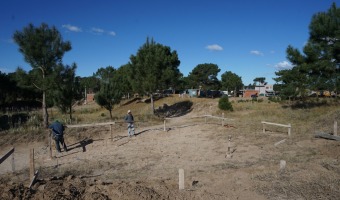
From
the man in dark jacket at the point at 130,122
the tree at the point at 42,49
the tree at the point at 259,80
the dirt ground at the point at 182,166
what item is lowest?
the dirt ground at the point at 182,166

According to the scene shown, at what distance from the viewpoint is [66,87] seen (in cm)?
2391

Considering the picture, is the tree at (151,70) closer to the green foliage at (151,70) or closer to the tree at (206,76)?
the green foliage at (151,70)

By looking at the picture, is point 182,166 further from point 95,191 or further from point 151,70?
point 151,70

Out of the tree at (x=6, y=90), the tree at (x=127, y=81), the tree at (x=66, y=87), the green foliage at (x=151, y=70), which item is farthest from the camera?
the tree at (x=6, y=90)

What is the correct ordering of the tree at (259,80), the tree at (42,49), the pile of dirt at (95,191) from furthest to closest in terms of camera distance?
the tree at (259,80), the tree at (42,49), the pile of dirt at (95,191)

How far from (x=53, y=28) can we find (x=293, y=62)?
22.0 m

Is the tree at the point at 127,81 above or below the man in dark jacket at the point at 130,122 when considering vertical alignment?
above

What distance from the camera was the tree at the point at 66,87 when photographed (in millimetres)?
21728

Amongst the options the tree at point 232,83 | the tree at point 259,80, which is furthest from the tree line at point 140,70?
the tree at point 259,80

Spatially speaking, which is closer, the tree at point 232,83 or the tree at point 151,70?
the tree at point 151,70

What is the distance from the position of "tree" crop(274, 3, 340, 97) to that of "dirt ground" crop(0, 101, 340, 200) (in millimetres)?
10338

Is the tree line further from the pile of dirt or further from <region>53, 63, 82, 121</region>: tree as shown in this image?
the pile of dirt

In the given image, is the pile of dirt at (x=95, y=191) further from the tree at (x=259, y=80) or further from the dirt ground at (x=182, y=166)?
the tree at (x=259, y=80)

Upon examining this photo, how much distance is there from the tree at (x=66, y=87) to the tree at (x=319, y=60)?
19002 mm
